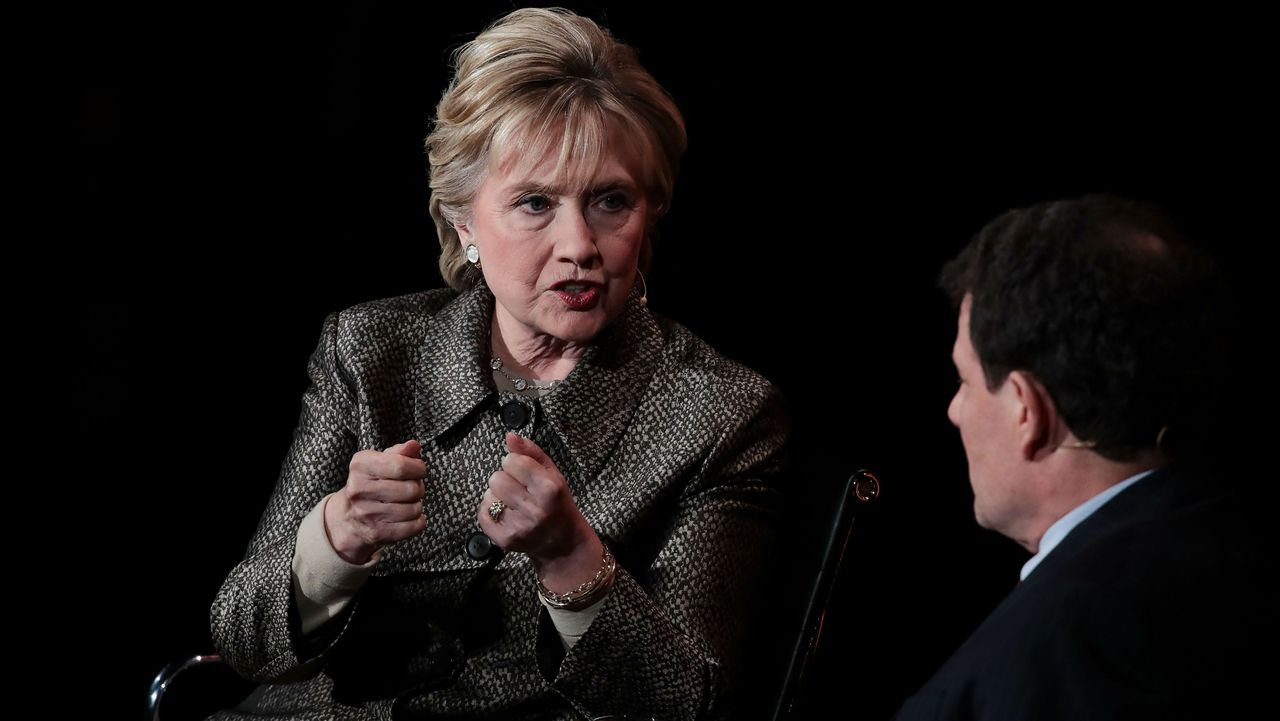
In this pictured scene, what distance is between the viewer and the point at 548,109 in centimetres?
233

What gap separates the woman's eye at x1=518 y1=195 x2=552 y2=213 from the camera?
7.76 feet

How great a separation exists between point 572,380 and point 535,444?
0.21 meters

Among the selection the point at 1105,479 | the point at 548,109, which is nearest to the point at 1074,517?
the point at 1105,479

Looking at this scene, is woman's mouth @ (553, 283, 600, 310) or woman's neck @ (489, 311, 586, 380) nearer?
woman's mouth @ (553, 283, 600, 310)

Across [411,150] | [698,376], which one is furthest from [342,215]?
[698,376]

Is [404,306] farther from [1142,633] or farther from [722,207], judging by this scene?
[1142,633]

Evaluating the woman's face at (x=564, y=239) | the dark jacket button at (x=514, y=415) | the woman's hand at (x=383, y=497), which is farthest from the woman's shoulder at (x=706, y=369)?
the woman's hand at (x=383, y=497)

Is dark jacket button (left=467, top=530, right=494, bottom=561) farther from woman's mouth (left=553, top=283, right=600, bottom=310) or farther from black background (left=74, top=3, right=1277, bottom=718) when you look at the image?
black background (left=74, top=3, right=1277, bottom=718)

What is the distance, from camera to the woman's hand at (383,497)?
2.05m

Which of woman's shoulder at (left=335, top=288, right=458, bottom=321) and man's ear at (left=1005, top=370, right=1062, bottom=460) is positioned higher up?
man's ear at (left=1005, top=370, right=1062, bottom=460)

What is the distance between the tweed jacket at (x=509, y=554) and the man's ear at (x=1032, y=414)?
29.3 inches

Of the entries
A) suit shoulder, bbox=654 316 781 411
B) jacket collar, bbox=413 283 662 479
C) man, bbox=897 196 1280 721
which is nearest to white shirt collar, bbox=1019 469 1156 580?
man, bbox=897 196 1280 721

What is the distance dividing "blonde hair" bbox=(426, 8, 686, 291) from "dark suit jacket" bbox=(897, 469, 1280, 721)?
1164mm

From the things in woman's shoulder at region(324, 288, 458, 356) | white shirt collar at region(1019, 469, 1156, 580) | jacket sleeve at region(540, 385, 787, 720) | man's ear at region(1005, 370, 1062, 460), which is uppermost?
man's ear at region(1005, 370, 1062, 460)
